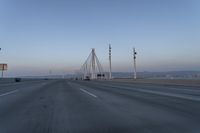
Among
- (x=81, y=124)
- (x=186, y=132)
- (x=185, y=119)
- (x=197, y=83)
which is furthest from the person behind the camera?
(x=197, y=83)

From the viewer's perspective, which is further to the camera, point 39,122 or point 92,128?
point 39,122

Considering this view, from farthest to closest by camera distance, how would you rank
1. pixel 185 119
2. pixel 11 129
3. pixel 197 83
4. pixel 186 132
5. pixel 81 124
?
pixel 197 83
pixel 185 119
pixel 81 124
pixel 11 129
pixel 186 132

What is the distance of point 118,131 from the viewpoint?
6.20m

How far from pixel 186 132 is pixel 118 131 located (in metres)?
1.65

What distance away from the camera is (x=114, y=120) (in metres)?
7.68

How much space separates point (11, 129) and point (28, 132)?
674 mm

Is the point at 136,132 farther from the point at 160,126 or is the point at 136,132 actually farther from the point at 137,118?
the point at 137,118

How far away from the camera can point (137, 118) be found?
794cm

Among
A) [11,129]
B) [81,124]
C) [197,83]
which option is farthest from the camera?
[197,83]

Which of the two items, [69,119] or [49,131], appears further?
[69,119]

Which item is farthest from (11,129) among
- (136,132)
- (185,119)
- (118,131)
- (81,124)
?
(185,119)

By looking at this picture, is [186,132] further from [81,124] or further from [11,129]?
[11,129]

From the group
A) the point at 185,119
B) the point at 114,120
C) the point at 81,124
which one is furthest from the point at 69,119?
the point at 185,119

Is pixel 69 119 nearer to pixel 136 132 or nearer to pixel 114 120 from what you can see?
pixel 114 120
